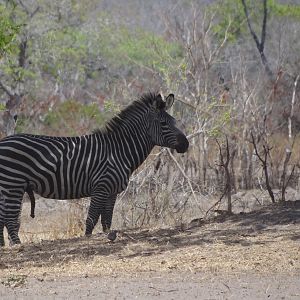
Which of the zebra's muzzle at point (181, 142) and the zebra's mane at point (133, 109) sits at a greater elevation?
the zebra's mane at point (133, 109)

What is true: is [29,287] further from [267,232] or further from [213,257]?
[267,232]

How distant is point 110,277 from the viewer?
7.82 meters

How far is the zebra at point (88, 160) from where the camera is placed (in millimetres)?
10727

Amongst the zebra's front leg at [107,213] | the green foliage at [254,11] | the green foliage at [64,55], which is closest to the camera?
the zebra's front leg at [107,213]

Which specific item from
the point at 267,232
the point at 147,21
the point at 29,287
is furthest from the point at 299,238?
the point at 147,21

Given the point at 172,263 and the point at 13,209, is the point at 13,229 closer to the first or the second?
the point at 13,209

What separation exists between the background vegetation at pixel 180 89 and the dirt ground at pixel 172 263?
4.94ft

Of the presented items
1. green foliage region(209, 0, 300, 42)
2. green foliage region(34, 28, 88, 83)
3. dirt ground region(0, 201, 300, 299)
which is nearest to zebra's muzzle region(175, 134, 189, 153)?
dirt ground region(0, 201, 300, 299)

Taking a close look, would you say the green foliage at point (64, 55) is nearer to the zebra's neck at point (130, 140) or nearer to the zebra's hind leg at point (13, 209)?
the zebra's neck at point (130, 140)

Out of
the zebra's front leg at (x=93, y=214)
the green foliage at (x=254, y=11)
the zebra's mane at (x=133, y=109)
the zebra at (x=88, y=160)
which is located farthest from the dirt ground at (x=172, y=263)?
the green foliage at (x=254, y=11)

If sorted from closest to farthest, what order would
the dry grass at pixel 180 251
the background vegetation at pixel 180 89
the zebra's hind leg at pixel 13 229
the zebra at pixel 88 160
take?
the dry grass at pixel 180 251
the zebra at pixel 88 160
the zebra's hind leg at pixel 13 229
the background vegetation at pixel 180 89

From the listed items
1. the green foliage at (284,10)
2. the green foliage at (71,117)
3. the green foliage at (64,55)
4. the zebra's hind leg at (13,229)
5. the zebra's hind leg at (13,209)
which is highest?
the green foliage at (284,10)

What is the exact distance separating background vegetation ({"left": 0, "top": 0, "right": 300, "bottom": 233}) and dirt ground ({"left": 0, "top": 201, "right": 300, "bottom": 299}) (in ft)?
4.94

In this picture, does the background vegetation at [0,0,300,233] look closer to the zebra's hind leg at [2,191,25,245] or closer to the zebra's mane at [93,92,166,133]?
the zebra's hind leg at [2,191,25,245]
